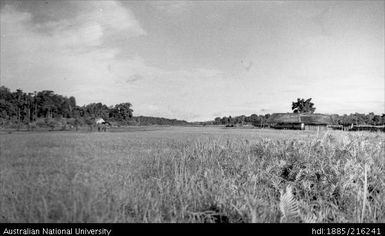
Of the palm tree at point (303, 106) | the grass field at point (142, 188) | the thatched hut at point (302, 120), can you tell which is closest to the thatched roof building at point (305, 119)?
the thatched hut at point (302, 120)

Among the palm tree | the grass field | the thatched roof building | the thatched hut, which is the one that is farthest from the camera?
the palm tree

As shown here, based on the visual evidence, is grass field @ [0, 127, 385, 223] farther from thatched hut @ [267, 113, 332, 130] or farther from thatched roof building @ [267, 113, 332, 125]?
thatched roof building @ [267, 113, 332, 125]

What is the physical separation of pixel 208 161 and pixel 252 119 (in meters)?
190

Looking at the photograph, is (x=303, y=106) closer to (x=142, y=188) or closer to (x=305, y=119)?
A: (x=305, y=119)

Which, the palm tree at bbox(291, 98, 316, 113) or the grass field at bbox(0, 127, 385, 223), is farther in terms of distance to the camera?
the palm tree at bbox(291, 98, 316, 113)

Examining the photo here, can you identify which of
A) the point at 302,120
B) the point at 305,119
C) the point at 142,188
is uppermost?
the point at 305,119

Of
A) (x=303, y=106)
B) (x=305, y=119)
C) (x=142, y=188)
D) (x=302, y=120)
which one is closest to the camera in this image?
(x=142, y=188)

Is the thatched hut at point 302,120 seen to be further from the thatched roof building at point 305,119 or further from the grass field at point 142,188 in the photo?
the grass field at point 142,188

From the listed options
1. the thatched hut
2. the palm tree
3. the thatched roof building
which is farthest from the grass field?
the palm tree

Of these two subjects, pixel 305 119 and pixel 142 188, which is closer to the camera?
pixel 142 188

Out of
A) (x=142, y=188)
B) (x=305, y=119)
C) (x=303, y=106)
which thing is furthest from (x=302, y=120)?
(x=142, y=188)

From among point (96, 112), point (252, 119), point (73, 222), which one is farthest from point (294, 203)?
point (252, 119)

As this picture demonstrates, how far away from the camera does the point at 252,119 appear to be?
194 meters
